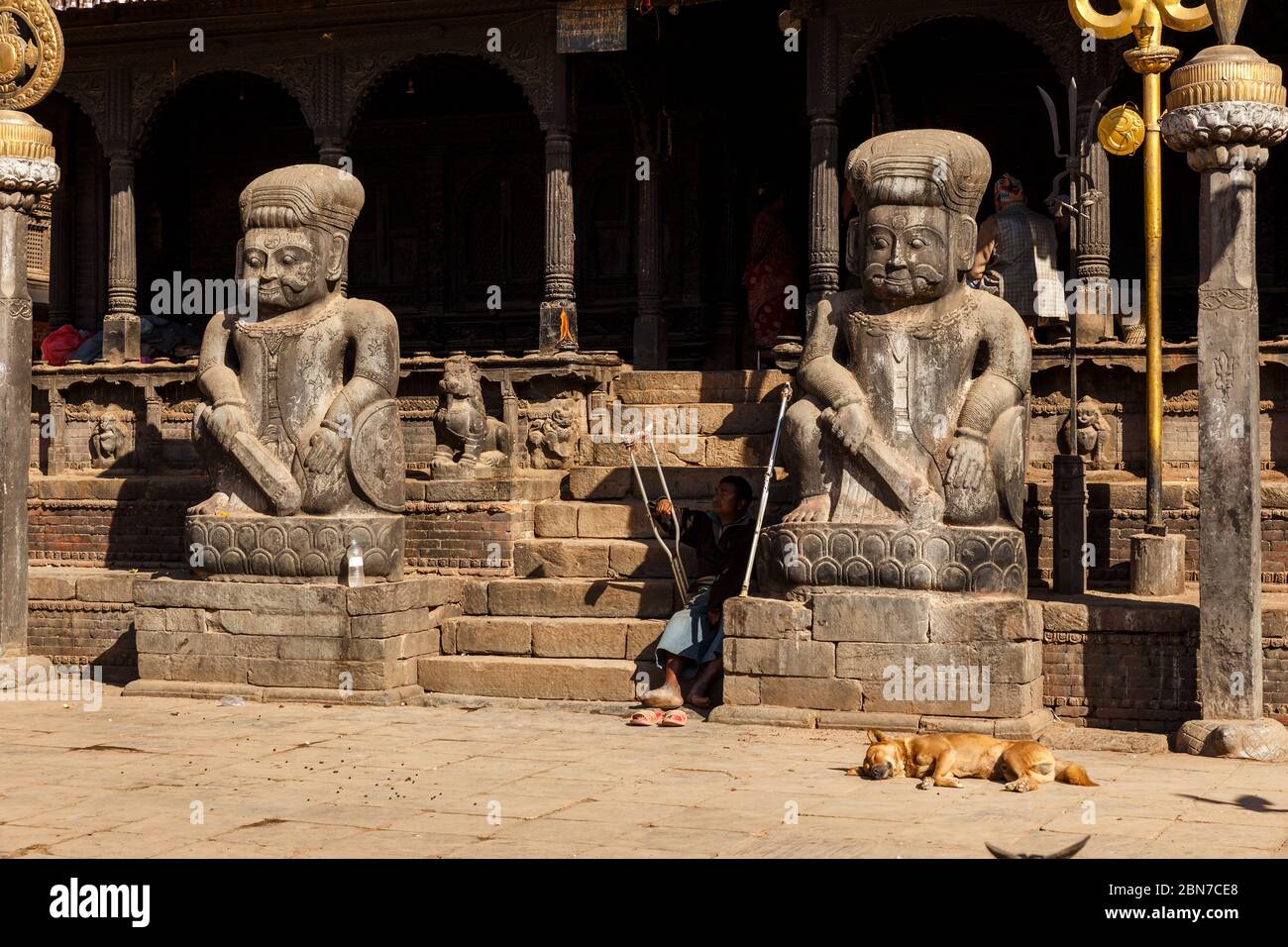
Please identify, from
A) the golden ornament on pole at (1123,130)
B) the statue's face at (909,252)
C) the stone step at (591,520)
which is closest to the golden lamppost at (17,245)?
the stone step at (591,520)

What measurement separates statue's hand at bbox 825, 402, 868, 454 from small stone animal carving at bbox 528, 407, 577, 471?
3894mm

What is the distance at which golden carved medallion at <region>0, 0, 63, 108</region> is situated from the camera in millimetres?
10906

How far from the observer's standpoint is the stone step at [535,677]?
10.1 metres

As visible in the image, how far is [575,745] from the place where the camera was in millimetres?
8688

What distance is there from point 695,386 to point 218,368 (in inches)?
166

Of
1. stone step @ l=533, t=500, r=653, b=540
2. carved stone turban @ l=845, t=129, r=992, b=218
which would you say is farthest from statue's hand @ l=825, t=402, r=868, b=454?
stone step @ l=533, t=500, r=653, b=540

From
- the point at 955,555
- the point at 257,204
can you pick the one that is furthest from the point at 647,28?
the point at 955,555

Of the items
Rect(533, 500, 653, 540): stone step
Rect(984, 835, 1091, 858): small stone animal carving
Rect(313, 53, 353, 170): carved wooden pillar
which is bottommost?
Rect(984, 835, 1091, 858): small stone animal carving

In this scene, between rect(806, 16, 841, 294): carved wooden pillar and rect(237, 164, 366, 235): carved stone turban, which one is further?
rect(806, 16, 841, 294): carved wooden pillar

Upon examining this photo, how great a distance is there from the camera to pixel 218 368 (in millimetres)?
10977

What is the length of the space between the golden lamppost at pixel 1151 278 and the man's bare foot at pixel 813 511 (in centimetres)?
223

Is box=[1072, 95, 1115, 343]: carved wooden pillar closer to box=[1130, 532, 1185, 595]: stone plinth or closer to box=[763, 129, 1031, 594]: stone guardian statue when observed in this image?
box=[1130, 532, 1185, 595]: stone plinth

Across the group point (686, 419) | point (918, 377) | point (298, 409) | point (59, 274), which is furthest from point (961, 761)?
point (59, 274)

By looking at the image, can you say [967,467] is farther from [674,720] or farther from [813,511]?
[674,720]
